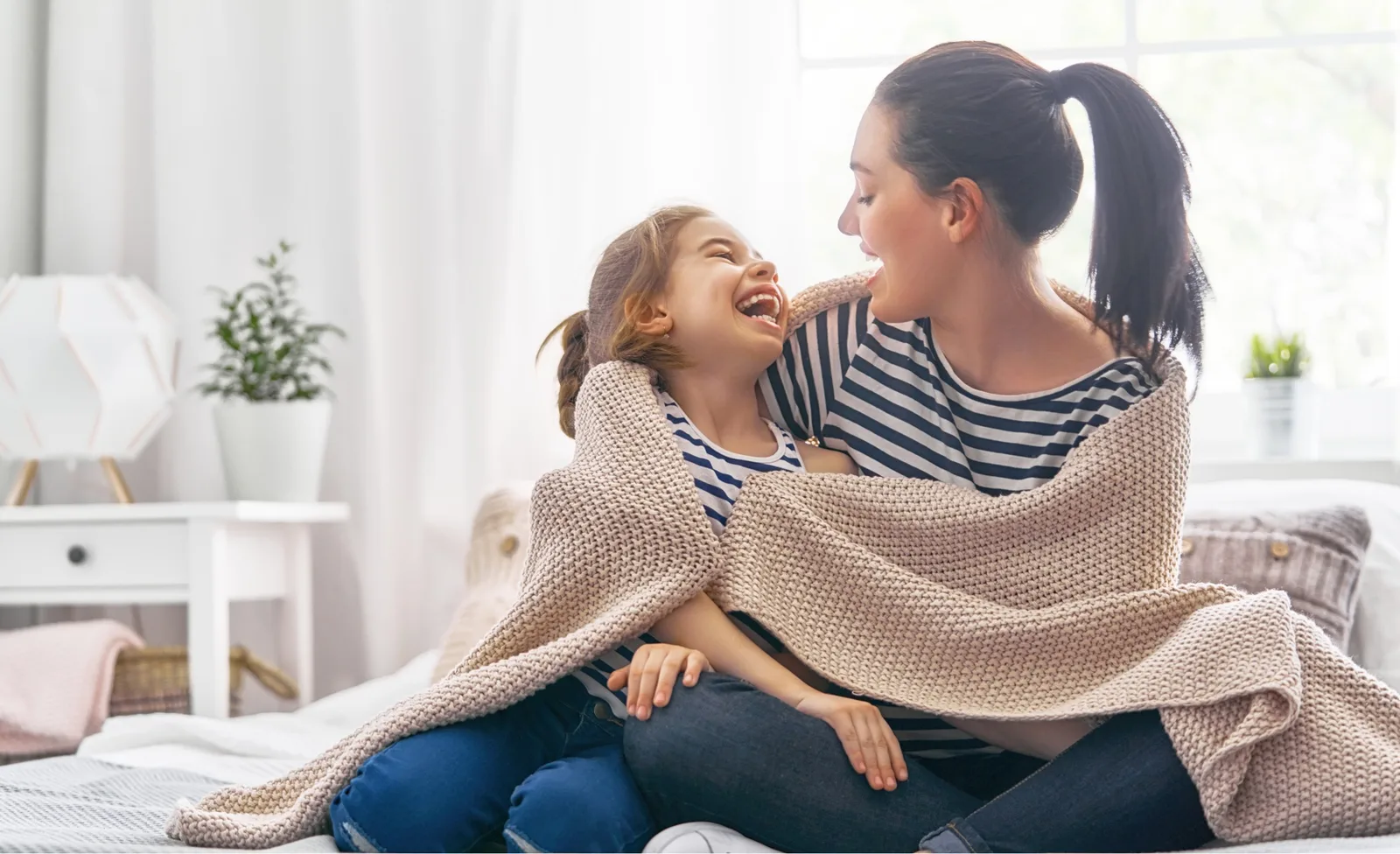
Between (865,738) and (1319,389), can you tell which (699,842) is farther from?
(1319,389)

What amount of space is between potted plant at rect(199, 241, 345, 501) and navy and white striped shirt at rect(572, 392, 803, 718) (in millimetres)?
1252

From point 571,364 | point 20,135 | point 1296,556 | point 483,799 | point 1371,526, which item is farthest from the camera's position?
point 20,135

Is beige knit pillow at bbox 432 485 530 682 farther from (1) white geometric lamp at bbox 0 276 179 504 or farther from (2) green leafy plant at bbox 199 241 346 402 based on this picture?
(1) white geometric lamp at bbox 0 276 179 504

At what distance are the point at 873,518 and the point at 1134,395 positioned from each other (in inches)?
10.4

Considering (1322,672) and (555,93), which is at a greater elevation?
(555,93)

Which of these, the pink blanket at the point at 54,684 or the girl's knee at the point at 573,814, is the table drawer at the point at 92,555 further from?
the girl's knee at the point at 573,814

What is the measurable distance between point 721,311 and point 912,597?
1.13 feet

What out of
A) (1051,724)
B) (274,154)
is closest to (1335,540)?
(1051,724)

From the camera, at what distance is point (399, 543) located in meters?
2.59

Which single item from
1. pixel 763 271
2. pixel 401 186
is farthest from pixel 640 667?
pixel 401 186

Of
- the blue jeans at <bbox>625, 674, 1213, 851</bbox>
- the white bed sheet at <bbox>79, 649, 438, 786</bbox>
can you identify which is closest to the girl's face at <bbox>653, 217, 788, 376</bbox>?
the blue jeans at <bbox>625, 674, 1213, 851</bbox>

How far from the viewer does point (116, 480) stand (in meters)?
2.47

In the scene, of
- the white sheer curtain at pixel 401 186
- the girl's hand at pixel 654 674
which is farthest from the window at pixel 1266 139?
the girl's hand at pixel 654 674

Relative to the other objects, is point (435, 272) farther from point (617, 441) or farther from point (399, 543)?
point (617, 441)
